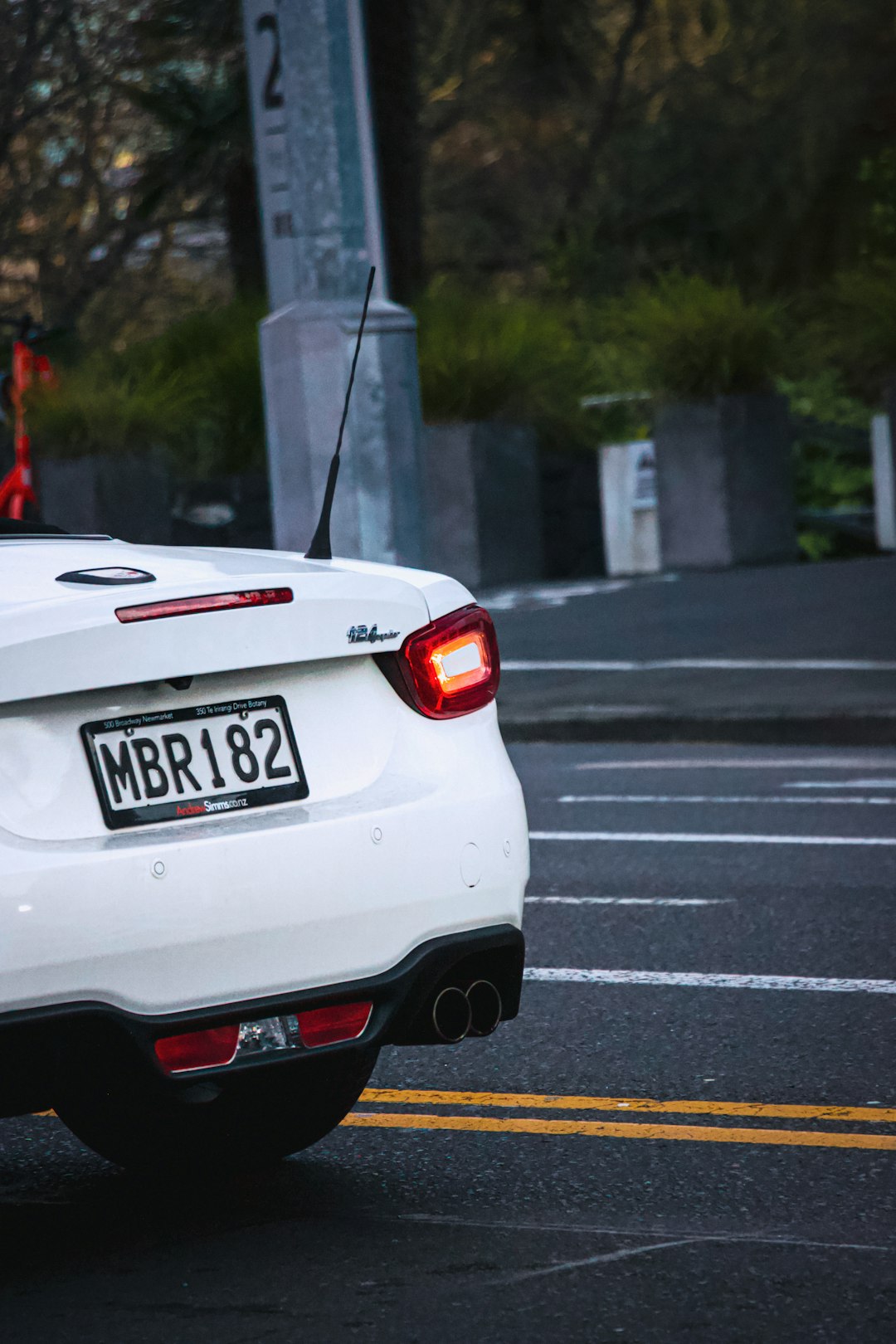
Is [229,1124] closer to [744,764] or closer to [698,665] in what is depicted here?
[744,764]

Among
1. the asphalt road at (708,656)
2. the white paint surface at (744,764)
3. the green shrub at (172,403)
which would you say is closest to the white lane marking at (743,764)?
the white paint surface at (744,764)

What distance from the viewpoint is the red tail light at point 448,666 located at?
448 centimetres

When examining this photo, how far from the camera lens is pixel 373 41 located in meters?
22.7

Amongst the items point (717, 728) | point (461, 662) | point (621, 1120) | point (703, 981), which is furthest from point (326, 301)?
point (461, 662)

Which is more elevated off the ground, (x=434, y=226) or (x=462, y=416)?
(x=434, y=226)

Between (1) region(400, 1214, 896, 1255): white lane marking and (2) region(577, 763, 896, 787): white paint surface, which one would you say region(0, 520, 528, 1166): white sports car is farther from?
(2) region(577, 763, 896, 787): white paint surface

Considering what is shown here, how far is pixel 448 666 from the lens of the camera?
14.9ft

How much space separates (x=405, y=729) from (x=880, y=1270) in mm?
1383

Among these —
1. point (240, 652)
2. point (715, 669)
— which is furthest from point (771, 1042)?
point (715, 669)

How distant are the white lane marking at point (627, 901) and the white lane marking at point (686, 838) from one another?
123cm

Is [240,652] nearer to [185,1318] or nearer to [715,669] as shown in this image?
[185,1318]

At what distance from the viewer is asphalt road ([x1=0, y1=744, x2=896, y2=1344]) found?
3955 millimetres

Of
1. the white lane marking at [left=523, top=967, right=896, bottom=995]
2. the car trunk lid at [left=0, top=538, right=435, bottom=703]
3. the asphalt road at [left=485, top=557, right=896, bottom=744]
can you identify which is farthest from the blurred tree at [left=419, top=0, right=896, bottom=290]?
the car trunk lid at [left=0, top=538, right=435, bottom=703]

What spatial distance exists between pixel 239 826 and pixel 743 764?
7.73 metres
